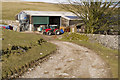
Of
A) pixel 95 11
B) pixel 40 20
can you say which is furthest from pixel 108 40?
pixel 40 20

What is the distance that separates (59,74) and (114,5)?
2017 centimetres

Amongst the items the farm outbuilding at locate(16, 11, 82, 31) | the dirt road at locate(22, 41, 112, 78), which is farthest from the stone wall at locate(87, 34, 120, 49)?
the farm outbuilding at locate(16, 11, 82, 31)

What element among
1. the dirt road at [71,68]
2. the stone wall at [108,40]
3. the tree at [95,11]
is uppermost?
the tree at [95,11]

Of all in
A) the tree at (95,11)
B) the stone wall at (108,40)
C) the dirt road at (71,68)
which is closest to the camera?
the dirt road at (71,68)

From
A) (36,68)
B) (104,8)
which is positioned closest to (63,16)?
(104,8)

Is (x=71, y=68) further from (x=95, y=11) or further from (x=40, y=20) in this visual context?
(x=40, y=20)

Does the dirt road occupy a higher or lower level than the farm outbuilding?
lower

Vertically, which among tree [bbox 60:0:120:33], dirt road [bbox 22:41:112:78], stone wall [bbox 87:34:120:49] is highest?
tree [bbox 60:0:120:33]

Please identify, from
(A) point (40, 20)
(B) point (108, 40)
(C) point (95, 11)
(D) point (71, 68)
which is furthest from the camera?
(A) point (40, 20)

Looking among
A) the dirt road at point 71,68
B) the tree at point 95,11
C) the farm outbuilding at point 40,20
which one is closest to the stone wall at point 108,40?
the tree at point 95,11

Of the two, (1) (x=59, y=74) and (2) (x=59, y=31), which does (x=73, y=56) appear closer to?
(1) (x=59, y=74)

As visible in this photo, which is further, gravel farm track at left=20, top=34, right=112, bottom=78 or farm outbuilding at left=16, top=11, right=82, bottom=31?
farm outbuilding at left=16, top=11, right=82, bottom=31

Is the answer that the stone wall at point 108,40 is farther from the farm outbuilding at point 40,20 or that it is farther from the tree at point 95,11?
the farm outbuilding at point 40,20

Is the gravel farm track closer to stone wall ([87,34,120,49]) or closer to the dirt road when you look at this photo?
the dirt road
